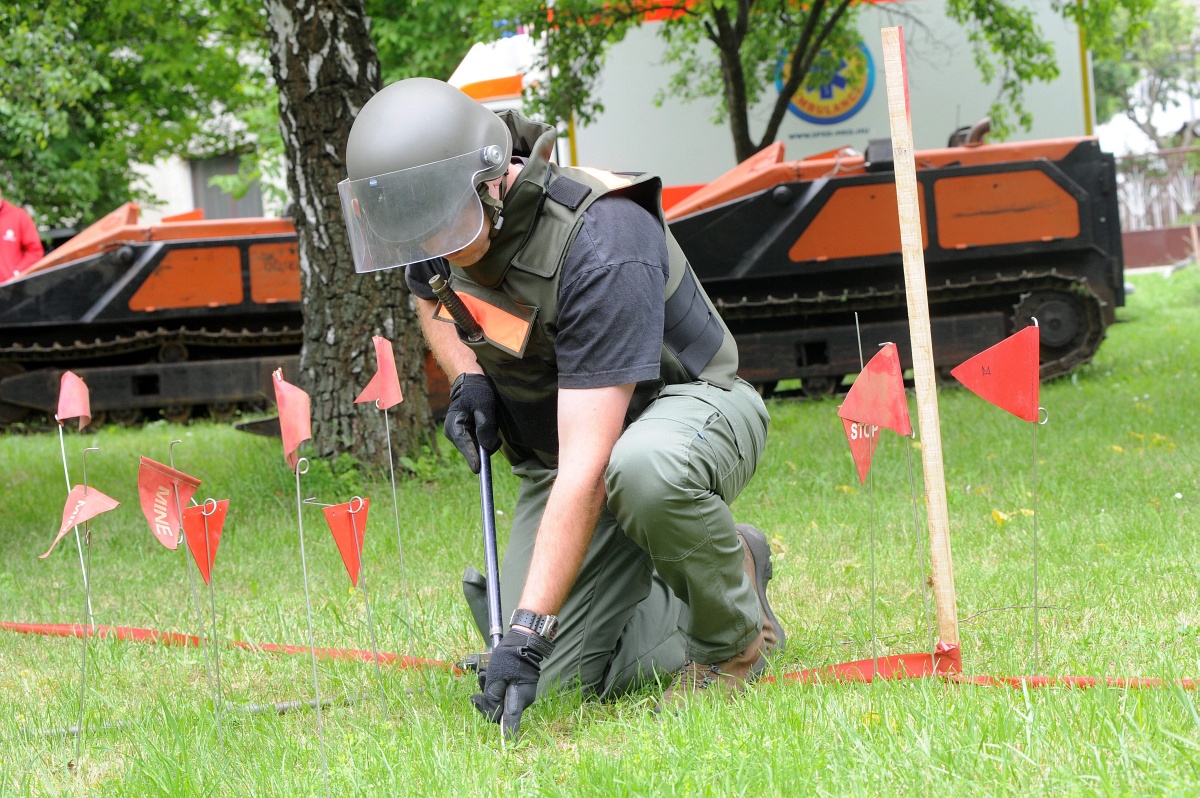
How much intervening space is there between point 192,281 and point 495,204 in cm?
839

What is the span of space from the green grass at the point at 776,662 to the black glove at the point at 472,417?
0.59 meters

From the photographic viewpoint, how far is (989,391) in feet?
9.04

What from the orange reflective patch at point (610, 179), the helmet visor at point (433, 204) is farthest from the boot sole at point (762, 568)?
the helmet visor at point (433, 204)

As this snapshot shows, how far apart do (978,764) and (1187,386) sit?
22.0ft

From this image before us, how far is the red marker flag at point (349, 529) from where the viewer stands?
9.07 feet

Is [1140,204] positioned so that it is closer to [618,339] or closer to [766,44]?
[766,44]

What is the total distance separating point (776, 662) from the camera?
322 centimetres

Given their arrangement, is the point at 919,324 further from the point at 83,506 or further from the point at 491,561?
the point at 83,506

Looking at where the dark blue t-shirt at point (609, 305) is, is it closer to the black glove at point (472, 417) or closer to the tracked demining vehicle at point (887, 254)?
the black glove at point (472, 417)

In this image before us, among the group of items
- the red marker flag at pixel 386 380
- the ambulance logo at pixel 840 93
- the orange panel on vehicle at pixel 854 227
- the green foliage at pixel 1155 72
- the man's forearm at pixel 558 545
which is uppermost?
the green foliage at pixel 1155 72

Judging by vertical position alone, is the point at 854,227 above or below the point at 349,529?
above

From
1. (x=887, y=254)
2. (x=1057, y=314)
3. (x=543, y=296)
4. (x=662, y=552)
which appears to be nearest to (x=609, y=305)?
(x=543, y=296)

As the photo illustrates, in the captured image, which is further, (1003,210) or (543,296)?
(1003,210)

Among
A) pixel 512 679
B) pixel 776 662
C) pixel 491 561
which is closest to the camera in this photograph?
pixel 512 679
